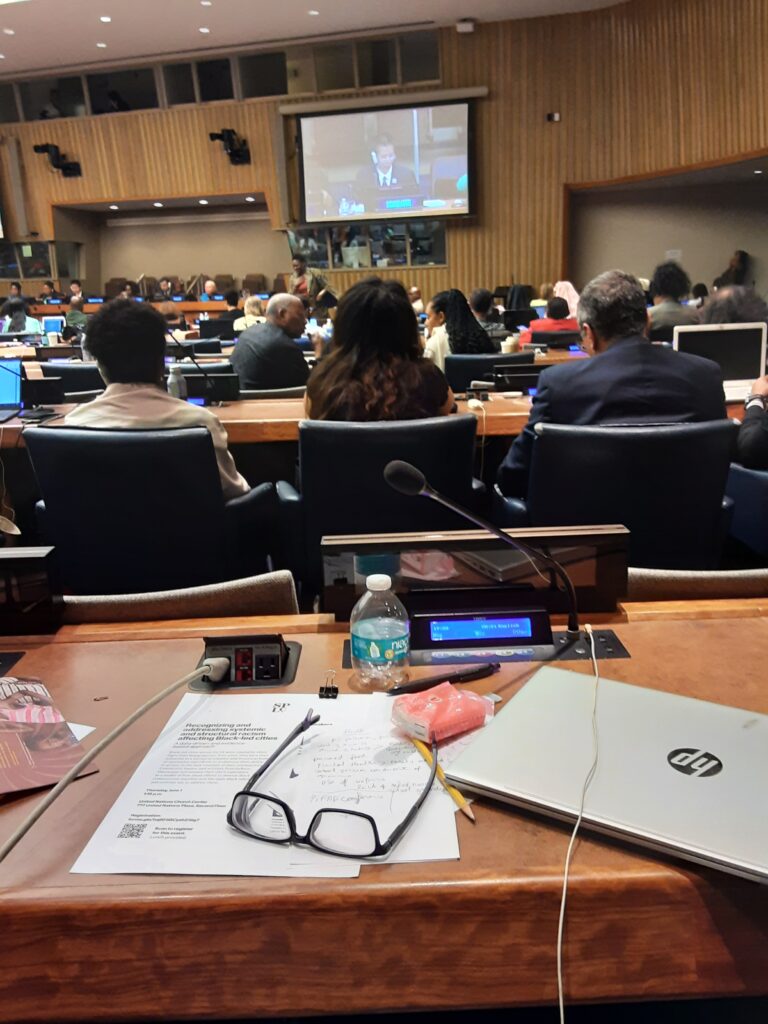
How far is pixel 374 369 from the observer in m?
2.33

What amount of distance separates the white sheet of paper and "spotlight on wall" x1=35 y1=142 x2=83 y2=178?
13082 millimetres

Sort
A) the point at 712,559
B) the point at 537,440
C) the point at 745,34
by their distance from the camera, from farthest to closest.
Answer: the point at 745,34
the point at 712,559
the point at 537,440

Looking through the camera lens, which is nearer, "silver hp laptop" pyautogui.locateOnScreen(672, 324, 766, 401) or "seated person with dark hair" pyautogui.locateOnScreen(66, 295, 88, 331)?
"silver hp laptop" pyautogui.locateOnScreen(672, 324, 766, 401)

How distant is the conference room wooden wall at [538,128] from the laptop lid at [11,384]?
7631mm

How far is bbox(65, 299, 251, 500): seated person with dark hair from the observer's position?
218 centimetres

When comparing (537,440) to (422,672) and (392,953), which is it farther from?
(392,953)

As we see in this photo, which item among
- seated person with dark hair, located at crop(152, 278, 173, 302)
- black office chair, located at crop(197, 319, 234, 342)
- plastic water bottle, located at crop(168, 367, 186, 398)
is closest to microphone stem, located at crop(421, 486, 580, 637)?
plastic water bottle, located at crop(168, 367, 186, 398)

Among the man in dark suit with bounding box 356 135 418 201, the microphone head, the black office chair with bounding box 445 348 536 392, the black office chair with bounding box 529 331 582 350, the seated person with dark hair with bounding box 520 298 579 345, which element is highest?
the man in dark suit with bounding box 356 135 418 201

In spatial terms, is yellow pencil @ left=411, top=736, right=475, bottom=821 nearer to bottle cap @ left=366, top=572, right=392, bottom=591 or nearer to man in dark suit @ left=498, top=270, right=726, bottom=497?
bottle cap @ left=366, top=572, right=392, bottom=591

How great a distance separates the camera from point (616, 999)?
670mm

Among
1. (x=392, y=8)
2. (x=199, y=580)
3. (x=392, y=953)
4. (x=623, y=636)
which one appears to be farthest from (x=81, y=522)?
(x=392, y=8)

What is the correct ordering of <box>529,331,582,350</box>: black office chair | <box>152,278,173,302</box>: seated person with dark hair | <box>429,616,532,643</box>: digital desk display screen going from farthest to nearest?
<box>152,278,173,302</box>: seated person with dark hair
<box>529,331,582,350</box>: black office chair
<box>429,616,532,643</box>: digital desk display screen

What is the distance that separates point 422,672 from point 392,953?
42 centimetres

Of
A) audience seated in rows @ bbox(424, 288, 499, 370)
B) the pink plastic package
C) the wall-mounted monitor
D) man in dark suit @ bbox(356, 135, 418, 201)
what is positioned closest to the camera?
the pink plastic package
